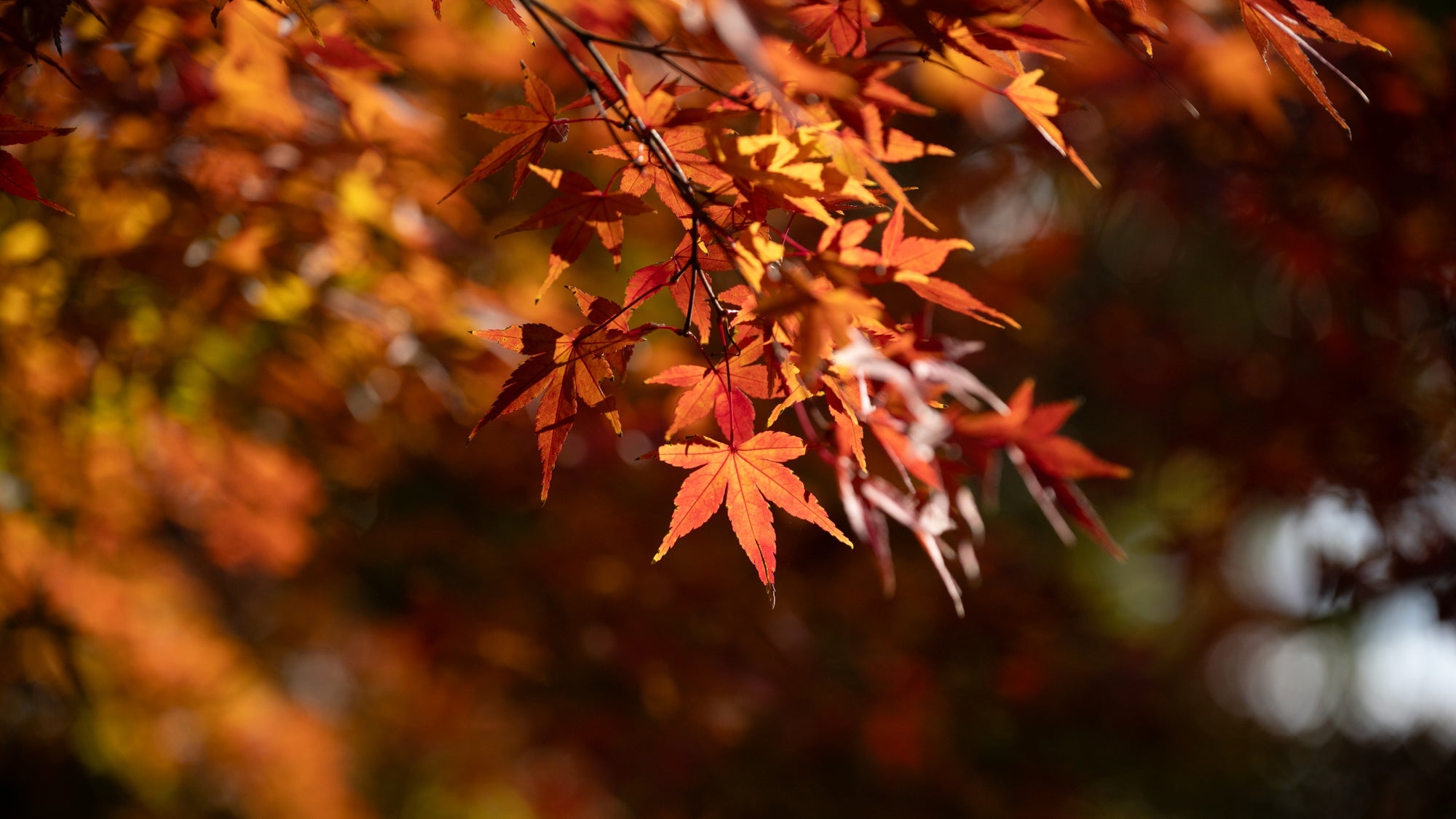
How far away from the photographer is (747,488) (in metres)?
0.75

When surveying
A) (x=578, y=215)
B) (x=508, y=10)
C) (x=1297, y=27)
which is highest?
(x=1297, y=27)

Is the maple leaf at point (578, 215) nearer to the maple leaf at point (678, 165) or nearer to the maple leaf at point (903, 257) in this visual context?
the maple leaf at point (678, 165)

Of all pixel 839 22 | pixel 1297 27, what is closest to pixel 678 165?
pixel 839 22

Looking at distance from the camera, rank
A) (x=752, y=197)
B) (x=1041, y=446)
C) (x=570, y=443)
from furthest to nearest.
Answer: (x=570, y=443)
(x=1041, y=446)
(x=752, y=197)

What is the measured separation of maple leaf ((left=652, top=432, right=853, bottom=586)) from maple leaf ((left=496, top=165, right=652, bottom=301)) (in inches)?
7.1

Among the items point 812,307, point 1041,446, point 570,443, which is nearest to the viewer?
point 812,307

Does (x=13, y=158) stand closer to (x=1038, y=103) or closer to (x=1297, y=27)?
(x=1038, y=103)

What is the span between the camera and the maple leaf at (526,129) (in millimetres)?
670

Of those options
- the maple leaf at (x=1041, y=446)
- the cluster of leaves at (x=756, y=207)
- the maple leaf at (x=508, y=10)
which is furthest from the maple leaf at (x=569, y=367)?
the maple leaf at (x=1041, y=446)

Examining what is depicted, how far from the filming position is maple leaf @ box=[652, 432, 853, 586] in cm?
72

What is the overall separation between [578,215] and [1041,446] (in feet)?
2.01

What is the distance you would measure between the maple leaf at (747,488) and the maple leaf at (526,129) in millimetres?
266

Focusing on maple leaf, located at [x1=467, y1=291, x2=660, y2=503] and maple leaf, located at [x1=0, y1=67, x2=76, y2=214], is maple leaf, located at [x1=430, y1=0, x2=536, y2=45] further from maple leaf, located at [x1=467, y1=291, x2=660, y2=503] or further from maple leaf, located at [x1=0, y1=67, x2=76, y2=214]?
maple leaf, located at [x1=0, y1=67, x2=76, y2=214]

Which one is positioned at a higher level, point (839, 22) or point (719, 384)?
point (839, 22)
